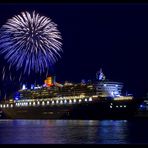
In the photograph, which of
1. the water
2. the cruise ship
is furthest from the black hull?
the water

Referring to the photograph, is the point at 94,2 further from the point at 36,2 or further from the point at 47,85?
the point at 47,85

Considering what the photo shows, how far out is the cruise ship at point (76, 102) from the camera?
8294 cm

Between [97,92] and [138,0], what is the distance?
77.0 metres

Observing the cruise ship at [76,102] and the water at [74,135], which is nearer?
the water at [74,135]

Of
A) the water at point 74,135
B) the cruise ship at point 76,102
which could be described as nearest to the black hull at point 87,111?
the cruise ship at point 76,102

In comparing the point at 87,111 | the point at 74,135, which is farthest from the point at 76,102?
the point at 74,135

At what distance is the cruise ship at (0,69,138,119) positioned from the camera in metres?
82.9

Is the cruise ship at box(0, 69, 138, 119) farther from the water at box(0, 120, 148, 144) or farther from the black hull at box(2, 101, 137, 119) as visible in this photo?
the water at box(0, 120, 148, 144)

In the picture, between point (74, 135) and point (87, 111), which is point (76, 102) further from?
point (74, 135)

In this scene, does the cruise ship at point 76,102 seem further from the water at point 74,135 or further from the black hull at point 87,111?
the water at point 74,135
